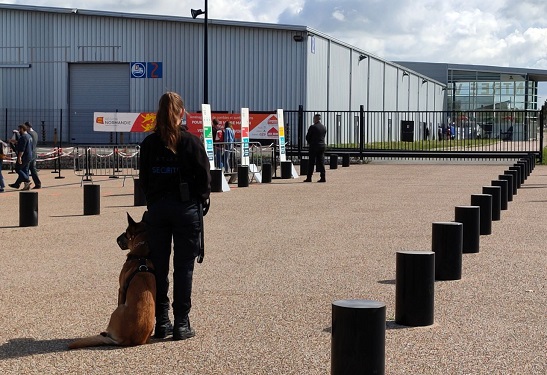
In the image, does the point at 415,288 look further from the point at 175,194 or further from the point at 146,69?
the point at 146,69

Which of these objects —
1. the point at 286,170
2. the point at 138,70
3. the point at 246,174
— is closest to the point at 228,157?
the point at 286,170

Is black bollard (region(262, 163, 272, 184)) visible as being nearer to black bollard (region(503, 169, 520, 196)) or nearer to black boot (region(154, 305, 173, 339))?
black bollard (region(503, 169, 520, 196))

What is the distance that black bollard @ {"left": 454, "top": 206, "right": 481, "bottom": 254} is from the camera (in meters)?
11.4

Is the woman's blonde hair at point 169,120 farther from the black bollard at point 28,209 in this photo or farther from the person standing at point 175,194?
the black bollard at point 28,209

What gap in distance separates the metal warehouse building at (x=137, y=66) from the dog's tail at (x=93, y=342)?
39.6 m

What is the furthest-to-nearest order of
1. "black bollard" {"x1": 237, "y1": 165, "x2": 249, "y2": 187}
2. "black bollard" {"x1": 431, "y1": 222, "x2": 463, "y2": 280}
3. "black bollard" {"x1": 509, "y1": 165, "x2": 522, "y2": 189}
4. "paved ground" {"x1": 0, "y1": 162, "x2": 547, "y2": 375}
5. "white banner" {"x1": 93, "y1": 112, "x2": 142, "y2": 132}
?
"white banner" {"x1": 93, "y1": 112, "x2": 142, "y2": 132} < "black bollard" {"x1": 237, "y1": 165, "x2": 249, "y2": 187} < "black bollard" {"x1": 509, "y1": 165, "x2": 522, "y2": 189} < "black bollard" {"x1": 431, "y1": 222, "x2": 463, "y2": 280} < "paved ground" {"x1": 0, "y1": 162, "x2": 547, "y2": 375}

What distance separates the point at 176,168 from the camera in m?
6.83

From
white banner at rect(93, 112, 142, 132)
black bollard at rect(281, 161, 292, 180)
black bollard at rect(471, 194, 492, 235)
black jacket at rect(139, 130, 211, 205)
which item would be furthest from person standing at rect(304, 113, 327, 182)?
Result: black jacket at rect(139, 130, 211, 205)

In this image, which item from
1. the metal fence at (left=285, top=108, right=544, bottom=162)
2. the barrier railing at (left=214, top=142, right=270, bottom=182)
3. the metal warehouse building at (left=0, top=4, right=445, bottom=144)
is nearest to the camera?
the barrier railing at (left=214, top=142, right=270, bottom=182)

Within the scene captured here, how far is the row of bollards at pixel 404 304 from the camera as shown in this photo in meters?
5.45

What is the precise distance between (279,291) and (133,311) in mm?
2535

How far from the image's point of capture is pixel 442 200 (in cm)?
1977

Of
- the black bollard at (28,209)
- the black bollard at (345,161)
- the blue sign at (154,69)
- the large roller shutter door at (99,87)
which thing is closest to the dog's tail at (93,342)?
the black bollard at (28,209)

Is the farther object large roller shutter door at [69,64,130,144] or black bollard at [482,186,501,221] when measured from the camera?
large roller shutter door at [69,64,130,144]
